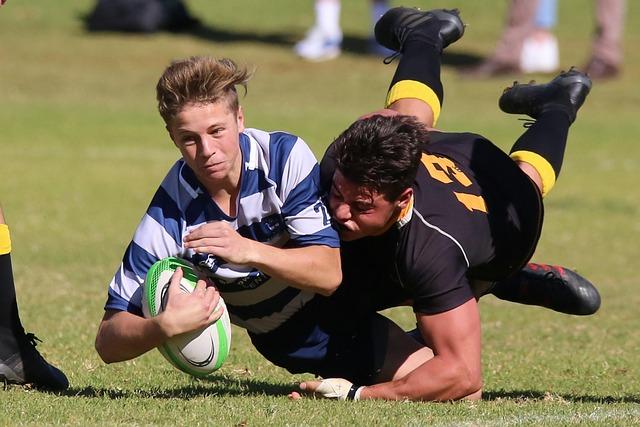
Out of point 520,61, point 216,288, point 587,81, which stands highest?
point 520,61

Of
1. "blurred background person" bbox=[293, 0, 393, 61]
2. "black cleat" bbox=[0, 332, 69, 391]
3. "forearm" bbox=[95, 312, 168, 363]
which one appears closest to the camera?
"forearm" bbox=[95, 312, 168, 363]

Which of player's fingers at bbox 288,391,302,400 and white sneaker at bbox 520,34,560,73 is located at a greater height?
white sneaker at bbox 520,34,560,73

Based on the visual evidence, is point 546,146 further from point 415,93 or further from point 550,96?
point 415,93

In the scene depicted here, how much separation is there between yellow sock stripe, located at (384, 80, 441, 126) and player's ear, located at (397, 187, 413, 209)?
1.41 m

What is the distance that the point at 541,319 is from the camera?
8.91 meters

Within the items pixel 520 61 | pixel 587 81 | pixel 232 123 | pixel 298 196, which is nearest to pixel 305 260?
pixel 298 196

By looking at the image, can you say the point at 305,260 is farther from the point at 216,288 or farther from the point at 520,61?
the point at 520,61

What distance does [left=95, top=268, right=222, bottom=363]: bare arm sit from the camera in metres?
5.07

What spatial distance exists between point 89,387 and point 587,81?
3.34 m

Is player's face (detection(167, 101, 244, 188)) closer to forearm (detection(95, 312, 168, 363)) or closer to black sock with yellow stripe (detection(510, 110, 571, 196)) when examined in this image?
forearm (detection(95, 312, 168, 363))

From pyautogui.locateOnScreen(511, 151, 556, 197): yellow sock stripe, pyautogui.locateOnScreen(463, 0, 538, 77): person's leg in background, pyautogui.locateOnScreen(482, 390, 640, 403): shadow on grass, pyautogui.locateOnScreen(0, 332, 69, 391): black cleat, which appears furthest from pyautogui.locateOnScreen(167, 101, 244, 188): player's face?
pyautogui.locateOnScreen(463, 0, 538, 77): person's leg in background

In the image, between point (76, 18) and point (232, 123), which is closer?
point (232, 123)

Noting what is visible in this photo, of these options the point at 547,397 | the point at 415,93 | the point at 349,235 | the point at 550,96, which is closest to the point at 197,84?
the point at 349,235

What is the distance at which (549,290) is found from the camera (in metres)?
6.90
